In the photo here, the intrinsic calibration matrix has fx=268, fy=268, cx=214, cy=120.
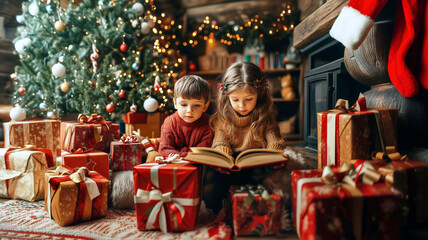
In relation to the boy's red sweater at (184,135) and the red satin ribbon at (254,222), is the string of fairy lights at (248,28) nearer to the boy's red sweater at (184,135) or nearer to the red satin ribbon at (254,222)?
the boy's red sweater at (184,135)

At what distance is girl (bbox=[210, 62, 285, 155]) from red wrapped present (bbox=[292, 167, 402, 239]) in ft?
1.77

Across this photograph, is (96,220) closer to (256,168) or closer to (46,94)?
(256,168)

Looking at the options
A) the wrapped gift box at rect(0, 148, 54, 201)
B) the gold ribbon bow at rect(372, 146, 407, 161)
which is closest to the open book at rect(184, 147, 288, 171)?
the gold ribbon bow at rect(372, 146, 407, 161)

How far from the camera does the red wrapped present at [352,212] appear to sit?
94cm

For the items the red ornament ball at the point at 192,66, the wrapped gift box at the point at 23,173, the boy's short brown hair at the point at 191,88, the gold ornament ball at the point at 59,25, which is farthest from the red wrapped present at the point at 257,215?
the red ornament ball at the point at 192,66

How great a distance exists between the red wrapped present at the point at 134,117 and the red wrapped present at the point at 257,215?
186 cm

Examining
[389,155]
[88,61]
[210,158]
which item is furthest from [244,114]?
[88,61]

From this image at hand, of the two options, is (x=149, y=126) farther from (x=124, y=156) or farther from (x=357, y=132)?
(x=357, y=132)

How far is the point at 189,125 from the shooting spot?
1642 mm

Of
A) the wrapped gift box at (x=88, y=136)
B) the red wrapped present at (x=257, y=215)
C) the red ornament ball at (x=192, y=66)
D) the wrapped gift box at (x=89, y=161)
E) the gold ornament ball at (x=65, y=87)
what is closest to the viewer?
the red wrapped present at (x=257, y=215)

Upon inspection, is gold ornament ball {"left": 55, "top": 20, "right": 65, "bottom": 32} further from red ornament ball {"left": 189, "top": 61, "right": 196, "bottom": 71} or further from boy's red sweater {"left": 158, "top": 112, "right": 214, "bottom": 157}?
red ornament ball {"left": 189, "top": 61, "right": 196, "bottom": 71}

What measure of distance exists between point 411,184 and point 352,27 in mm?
767

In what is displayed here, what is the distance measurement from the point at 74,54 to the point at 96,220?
6.86ft

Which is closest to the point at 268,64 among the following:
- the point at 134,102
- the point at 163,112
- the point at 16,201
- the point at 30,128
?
the point at 163,112
